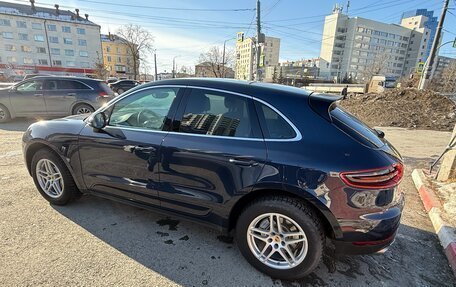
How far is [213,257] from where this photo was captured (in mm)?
2615

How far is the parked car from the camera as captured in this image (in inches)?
346

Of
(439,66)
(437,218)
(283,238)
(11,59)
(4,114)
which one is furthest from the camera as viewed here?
(439,66)

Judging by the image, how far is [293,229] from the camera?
2.28m

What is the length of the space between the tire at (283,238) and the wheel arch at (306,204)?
37mm

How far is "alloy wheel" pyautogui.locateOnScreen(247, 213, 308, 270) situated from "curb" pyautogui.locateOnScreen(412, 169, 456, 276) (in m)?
1.72

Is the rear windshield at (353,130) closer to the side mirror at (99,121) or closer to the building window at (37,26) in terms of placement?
the side mirror at (99,121)

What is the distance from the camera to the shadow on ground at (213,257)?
2.37 m

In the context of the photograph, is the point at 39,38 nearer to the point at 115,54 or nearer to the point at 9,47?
the point at 9,47

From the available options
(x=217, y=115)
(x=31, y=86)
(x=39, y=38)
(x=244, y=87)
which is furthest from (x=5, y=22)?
(x=244, y=87)

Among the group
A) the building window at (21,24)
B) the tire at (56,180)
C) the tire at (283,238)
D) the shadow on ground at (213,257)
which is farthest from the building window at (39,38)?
the tire at (283,238)

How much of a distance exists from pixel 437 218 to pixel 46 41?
79.6 m

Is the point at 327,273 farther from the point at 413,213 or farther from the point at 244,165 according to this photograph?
the point at 413,213

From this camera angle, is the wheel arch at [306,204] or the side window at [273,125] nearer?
the wheel arch at [306,204]

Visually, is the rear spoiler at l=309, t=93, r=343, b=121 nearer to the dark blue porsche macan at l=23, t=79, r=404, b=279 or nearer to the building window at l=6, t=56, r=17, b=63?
the dark blue porsche macan at l=23, t=79, r=404, b=279
